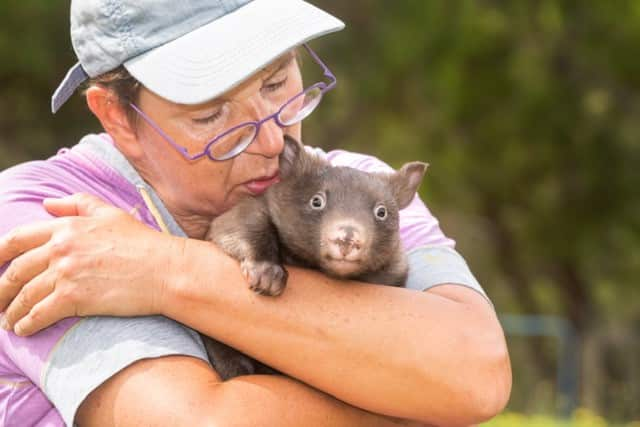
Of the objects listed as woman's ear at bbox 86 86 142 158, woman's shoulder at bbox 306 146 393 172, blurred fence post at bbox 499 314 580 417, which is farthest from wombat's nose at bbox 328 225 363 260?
blurred fence post at bbox 499 314 580 417

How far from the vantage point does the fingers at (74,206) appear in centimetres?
311

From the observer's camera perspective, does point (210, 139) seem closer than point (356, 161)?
Yes

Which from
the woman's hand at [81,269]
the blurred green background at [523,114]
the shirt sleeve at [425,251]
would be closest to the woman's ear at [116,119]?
the woman's hand at [81,269]

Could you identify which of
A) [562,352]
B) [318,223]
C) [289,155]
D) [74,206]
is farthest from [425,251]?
[562,352]

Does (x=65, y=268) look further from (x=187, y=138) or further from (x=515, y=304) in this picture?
(x=515, y=304)

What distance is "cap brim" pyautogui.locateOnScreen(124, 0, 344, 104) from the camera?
10.5 ft

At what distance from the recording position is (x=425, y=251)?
3574 millimetres

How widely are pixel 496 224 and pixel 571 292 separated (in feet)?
6.56

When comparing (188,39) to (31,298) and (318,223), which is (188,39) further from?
(31,298)

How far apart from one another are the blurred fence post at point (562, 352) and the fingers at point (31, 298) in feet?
33.5

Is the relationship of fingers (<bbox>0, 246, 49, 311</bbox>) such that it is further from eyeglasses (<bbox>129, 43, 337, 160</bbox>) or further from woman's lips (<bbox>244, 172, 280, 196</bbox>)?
woman's lips (<bbox>244, 172, 280, 196</bbox>)

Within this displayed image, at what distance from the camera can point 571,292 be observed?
18344 mm

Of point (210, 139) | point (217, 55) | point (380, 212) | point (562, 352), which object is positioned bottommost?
point (562, 352)

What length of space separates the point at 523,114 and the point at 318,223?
12.7 meters
